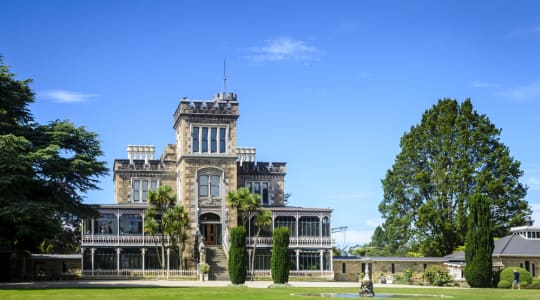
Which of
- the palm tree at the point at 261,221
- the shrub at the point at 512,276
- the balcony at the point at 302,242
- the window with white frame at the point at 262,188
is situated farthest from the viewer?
the window with white frame at the point at 262,188

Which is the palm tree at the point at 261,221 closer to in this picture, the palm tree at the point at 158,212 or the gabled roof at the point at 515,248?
the palm tree at the point at 158,212

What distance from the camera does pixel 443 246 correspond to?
6912 cm

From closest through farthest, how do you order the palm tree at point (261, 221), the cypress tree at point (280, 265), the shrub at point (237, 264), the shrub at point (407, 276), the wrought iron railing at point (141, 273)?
1. the cypress tree at point (280, 265)
2. the shrub at point (237, 264)
3. the shrub at point (407, 276)
4. the wrought iron railing at point (141, 273)
5. the palm tree at point (261, 221)

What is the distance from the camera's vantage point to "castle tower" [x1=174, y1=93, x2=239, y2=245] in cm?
6512

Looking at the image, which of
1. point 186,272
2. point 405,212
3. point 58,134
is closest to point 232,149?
point 186,272

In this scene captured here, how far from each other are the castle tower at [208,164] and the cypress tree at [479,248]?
21.3m

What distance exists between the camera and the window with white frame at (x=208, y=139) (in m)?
65.7

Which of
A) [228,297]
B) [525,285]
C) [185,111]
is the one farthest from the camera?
[185,111]

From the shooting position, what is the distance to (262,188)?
71.1 m

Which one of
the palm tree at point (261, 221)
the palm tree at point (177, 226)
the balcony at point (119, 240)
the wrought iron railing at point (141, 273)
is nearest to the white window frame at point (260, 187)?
the palm tree at point (261, 221)

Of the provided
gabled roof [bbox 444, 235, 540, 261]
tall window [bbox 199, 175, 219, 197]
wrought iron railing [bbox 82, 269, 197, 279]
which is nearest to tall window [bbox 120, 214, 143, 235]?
wrought iron railing [bbox 82, 269, 197, 279]

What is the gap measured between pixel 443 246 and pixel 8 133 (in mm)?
37671

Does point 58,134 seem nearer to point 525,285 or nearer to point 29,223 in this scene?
point 29,223

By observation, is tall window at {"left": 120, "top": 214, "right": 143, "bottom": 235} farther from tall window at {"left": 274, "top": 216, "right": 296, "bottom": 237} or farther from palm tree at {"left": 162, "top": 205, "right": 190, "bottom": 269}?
tall window at {"left": 274, "top": 216, "right": 296, "bottom": 237}
